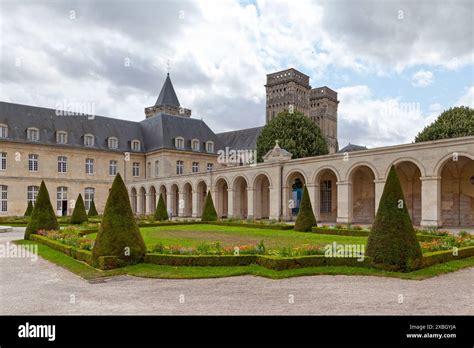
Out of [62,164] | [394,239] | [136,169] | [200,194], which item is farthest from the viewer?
[136,169]

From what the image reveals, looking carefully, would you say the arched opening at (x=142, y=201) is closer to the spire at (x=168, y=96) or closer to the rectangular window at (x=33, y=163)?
the rectangular window at (x=33, y=163)

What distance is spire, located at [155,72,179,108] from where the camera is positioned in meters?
71.5

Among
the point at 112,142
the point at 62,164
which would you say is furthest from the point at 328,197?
the point at 62,164

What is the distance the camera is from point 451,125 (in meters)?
36.0

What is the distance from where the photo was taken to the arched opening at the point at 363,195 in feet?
105

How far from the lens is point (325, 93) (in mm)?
84750

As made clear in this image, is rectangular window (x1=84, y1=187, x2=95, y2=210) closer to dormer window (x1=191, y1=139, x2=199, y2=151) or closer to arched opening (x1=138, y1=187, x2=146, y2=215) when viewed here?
arched opening (x1=138, y1=187, x2=146, y2=215)

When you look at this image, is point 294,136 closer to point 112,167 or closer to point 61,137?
point 112,167

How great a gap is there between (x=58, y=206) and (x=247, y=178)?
25.4 meters

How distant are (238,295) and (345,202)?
21.7 metres

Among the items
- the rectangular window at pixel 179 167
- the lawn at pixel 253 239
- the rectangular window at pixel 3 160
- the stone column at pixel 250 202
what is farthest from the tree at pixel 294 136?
the rectangular window at pixel 3 160

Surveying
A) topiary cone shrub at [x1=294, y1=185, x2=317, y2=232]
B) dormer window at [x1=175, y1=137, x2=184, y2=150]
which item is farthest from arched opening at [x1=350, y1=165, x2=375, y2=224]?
dormer window at [x1=175, y1=137, x2=184, y2=150]

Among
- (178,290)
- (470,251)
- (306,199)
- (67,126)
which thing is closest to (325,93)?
(67,126)
